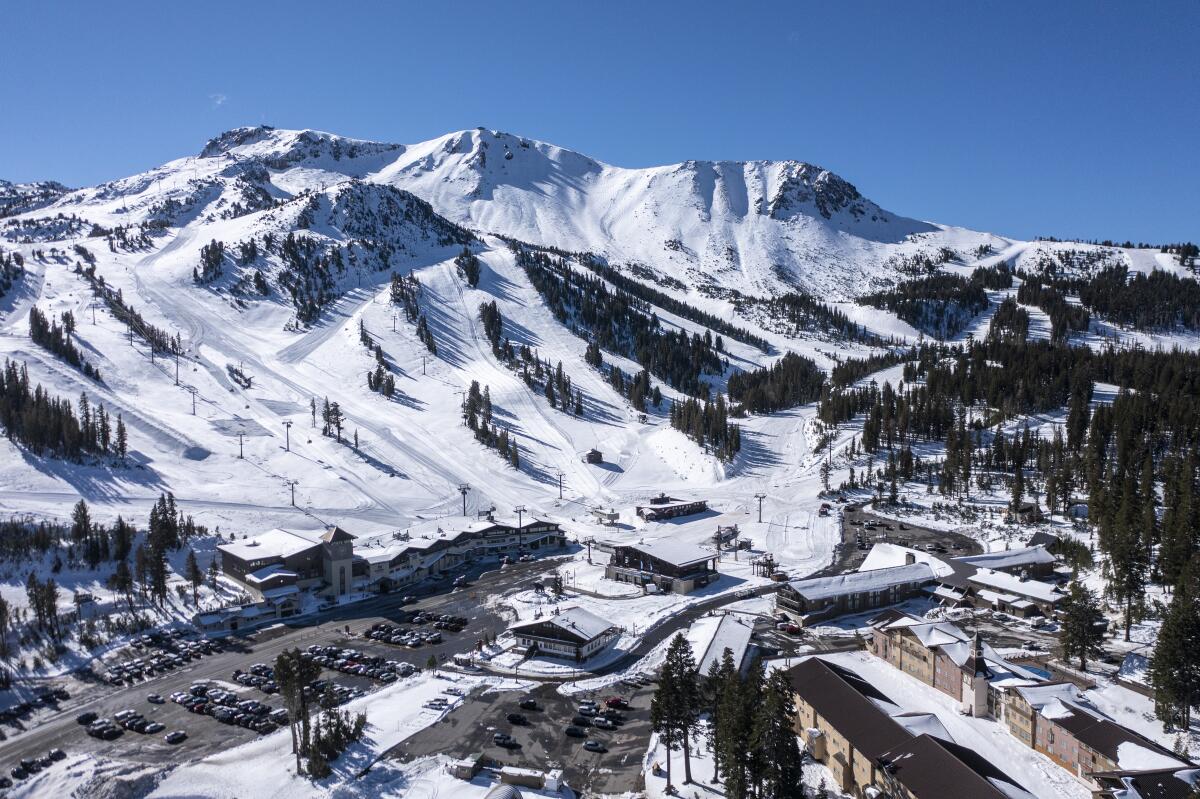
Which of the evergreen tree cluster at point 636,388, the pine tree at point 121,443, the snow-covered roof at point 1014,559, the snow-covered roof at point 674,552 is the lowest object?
the snow-covered roof at point 674,552

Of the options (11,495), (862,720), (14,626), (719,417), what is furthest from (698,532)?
(11,495)

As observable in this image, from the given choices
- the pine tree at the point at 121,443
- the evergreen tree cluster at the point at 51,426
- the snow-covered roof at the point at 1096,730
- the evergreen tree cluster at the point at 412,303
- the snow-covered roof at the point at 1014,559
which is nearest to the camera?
the snow-covered roof at the point at 1096,730

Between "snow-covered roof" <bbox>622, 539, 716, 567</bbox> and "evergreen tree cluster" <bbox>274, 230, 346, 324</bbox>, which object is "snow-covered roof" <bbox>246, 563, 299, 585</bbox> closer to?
"snow-covered roof" <bbox>622, 539, 716, 567</bbox>

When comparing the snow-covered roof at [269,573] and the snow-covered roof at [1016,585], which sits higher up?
the snow-covered roof at [1016,585]

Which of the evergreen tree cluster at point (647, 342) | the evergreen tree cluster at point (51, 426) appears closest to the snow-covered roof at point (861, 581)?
the evergreen tree cluster at point (51, 426)

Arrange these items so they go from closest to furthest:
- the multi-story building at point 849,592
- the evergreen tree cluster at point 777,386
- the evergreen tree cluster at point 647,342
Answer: the multi-story building at point 849,592 → the evergreen tree cluster at point 777,386 → the evergreen tree cluster at point 647,342

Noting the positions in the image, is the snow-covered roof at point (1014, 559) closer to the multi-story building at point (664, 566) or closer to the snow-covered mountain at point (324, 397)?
the multi-story building at point (664, 566)

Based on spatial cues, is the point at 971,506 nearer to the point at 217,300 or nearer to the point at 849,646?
the point at 849,646

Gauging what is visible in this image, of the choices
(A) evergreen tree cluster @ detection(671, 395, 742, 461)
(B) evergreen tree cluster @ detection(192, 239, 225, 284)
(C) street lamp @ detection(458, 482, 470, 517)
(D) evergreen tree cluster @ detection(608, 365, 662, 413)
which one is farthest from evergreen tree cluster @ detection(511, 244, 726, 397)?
(B) evergreen tree cluster @ detection(192, 239, 225, 284)
